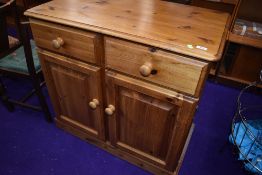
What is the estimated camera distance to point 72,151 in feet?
4.42

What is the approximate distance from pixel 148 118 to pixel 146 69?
286mm

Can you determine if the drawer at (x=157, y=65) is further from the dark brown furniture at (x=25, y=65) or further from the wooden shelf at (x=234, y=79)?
the wooden shelf at (x=234, y=79)

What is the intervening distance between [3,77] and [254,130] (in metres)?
2.01

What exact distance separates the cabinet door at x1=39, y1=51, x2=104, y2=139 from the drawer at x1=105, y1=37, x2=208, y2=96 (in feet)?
0.49

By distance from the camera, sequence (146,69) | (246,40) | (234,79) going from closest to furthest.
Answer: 1. (146,69)
2. (246,40)
3. (234,79)

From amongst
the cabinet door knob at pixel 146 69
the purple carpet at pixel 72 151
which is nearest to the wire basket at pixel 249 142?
the purple carpet at pixel 72 151

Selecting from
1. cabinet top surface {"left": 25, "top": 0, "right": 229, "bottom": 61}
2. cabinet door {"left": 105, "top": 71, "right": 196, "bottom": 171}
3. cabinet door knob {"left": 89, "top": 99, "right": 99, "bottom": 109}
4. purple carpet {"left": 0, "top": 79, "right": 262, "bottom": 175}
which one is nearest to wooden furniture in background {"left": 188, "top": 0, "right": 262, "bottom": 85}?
purple carpet {"left": 0, "top": 79, "right": 262, "bottom": 175}

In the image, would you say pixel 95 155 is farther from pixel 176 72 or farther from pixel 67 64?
pixel 176 72

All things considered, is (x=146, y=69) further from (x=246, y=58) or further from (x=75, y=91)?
(x=246, y=58)

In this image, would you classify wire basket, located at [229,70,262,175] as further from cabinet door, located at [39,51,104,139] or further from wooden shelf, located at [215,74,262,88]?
cabinet door, located at [39,51,104,139]

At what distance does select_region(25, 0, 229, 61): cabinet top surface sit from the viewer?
2.43 ft

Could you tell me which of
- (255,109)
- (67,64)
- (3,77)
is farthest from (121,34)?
(3,77)

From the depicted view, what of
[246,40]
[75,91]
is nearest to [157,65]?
[75,91]

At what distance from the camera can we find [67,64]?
1015mm
